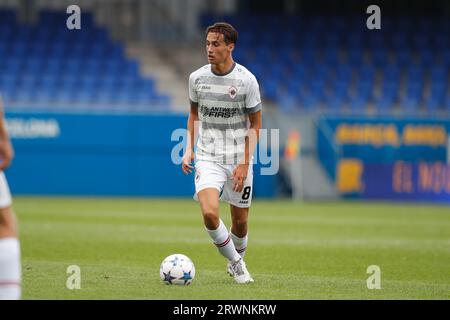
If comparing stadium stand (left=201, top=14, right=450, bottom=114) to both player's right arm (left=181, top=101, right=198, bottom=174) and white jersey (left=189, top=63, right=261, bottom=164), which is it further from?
white jersey (left=189, top=63, right=261, bottom=164)

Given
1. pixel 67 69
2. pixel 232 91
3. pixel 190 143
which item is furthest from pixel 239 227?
pixel 67 69

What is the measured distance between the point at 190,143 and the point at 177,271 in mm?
1407

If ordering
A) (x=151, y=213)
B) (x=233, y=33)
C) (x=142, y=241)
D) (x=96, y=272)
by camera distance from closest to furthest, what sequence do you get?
1. (x=233, y=33)
2. (x=96, y=272)
3. (x=142, y=241)
4. (x=151, y=213)

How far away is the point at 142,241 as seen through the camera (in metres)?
15.7

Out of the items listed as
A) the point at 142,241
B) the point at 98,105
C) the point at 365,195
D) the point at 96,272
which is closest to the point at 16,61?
the point at 98,105

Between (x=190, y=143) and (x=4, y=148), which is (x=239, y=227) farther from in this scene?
(x=4, y=148)

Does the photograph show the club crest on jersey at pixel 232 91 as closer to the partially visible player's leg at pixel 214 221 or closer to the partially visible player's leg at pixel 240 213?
the partially visible player's leg at pixel 240 213

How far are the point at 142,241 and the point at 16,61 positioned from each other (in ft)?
61.7

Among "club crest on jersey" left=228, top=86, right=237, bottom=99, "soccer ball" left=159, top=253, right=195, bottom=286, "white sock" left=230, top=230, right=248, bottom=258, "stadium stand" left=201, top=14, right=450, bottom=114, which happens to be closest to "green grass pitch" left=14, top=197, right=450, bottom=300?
"soccer ball" left=159, top=253, right=195, bottom=286

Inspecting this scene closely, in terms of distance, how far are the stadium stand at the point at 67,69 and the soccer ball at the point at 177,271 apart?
780 inches

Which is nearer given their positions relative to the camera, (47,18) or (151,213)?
(151,213)

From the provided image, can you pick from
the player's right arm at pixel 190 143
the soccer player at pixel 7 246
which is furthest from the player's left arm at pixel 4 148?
the player's right arm at pixel 190 143

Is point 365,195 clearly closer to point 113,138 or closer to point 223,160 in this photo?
point 113,138

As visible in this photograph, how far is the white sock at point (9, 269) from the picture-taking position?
6.79 meters
